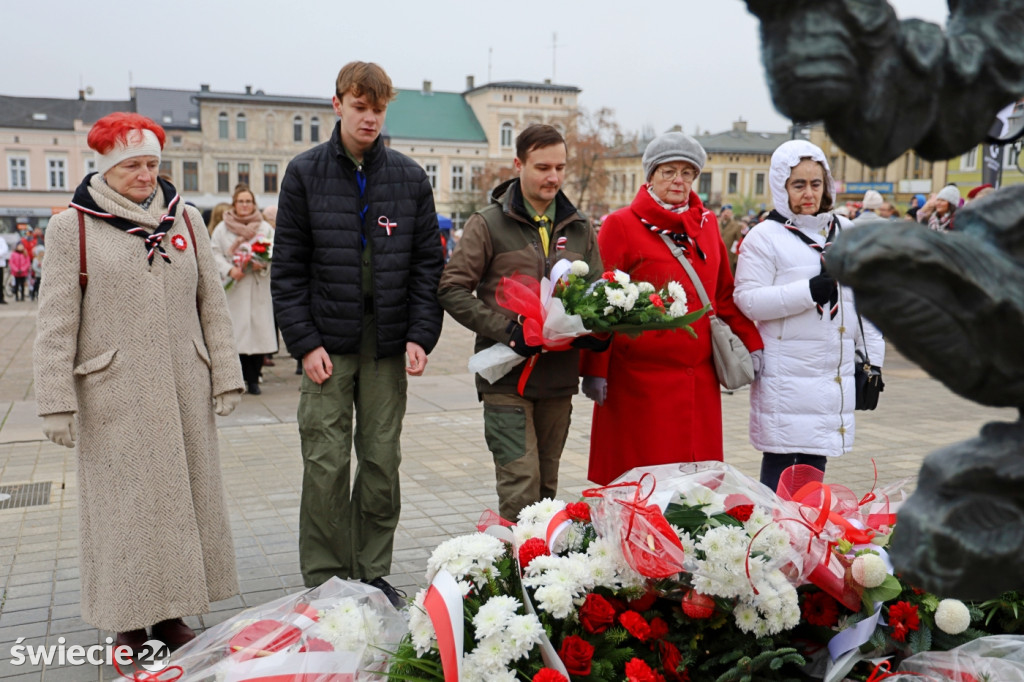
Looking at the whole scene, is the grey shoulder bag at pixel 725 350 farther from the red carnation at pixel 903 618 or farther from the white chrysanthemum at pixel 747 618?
the white chrysanthemum at pixel 747 618

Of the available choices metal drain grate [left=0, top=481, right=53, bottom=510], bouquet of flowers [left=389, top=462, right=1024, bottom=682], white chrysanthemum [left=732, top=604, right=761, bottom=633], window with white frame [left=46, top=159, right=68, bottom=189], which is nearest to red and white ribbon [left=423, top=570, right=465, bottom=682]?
bouquet of flowers [left=389, top=462, right=1024, bottom=682]

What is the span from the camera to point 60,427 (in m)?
3.36

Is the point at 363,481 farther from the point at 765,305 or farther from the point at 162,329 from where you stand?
the point at 765,305

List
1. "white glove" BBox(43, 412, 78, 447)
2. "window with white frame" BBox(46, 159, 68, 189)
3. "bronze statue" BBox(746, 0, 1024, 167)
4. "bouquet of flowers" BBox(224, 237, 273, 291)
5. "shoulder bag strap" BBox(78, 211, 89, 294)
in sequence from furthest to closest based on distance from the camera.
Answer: "window with white frame" BBox(46, 159, 68, 189), "bouquet of flowers" BBox(224, 237, 273, 291), "shoulder bag strap" BBox(78, 211, 89, 294), "white glove" BBox(43, 412, 78, 447), "bronze statue" BBox(746, 0, 1024, 167)

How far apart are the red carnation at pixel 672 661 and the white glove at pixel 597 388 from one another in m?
1.69

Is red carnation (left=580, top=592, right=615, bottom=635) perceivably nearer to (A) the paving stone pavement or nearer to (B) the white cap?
(A) the paving stone pavement

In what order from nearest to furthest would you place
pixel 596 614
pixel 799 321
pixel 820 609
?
pixel 596 614 < pixel 820 609 < pixel 799 321

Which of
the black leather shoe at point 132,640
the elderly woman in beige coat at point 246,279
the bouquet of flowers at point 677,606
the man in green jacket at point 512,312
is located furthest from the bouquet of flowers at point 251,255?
the bouquet of flowers at point 677,606

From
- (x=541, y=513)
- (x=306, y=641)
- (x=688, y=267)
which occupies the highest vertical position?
(x=688, y=267)

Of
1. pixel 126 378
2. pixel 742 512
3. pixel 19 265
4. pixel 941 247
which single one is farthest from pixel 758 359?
pixel 19 265

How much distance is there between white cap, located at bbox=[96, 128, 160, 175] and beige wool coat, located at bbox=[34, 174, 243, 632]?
72 mm

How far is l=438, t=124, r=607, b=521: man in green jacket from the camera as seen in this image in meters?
3.97

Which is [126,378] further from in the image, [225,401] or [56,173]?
[56,173]

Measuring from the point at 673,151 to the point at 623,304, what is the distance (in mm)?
864
